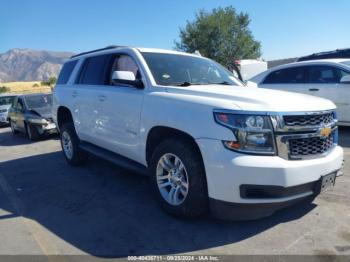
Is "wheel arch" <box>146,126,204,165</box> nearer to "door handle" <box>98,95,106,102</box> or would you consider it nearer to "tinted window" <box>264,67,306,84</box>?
"door handle" <box>98,95,106,102</box>

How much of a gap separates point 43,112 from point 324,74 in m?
8.05

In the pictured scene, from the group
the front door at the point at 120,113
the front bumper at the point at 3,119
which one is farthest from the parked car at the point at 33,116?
the front door at the point at 120,113

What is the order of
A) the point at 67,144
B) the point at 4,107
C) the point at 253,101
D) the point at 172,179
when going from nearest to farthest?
the point at 253,101, the point at 172,179, the point at 67,144, the point at 4,107

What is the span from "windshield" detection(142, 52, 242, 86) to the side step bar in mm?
1101

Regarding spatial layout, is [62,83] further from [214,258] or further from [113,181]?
[214,258]

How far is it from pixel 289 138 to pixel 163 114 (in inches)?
53.7

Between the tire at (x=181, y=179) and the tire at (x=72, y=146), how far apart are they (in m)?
2.74

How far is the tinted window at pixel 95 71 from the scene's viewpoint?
5470 mm

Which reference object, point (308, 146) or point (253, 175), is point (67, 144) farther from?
point (308, 146)

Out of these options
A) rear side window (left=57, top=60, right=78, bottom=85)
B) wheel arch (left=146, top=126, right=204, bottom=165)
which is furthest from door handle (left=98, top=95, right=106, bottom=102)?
rear side window (left=57, top=60, right=78, bottom=85)

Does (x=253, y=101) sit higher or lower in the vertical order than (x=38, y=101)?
higher

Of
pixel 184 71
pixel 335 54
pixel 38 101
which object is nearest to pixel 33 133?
pixel 38 101

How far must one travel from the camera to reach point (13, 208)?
186 inches

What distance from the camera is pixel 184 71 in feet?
15.8
